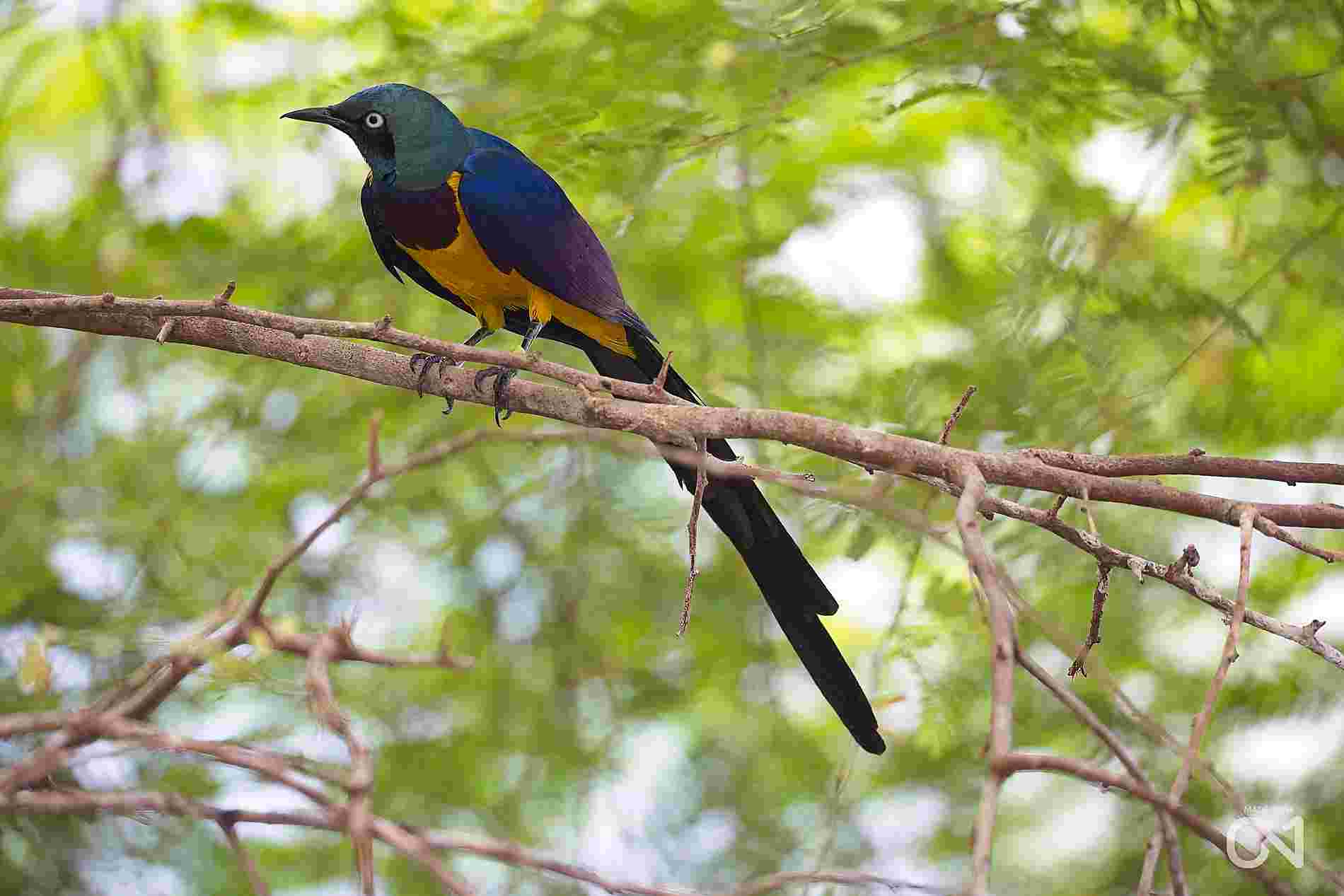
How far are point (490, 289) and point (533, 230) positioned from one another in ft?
0.83

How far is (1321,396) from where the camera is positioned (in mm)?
3916

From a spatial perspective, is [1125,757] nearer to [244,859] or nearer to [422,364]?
[244,859]

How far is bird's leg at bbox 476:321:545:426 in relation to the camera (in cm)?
209

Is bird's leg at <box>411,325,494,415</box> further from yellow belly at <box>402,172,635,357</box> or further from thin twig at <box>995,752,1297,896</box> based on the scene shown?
thin twig at <box>995,752,1297,896</box>

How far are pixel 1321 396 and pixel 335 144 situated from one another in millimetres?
3267

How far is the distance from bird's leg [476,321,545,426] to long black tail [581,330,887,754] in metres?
0.35

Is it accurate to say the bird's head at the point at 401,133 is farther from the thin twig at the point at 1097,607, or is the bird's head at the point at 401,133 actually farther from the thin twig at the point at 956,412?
the thin twig at the point at 1097,607

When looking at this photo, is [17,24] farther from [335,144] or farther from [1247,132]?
[1247,132]

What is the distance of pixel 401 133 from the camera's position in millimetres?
2625

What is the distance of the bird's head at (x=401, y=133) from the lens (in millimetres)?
2607

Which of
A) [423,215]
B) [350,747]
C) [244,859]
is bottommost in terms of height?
[423,215]

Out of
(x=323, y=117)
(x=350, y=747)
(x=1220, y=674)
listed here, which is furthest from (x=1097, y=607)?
(x=323, y=117)

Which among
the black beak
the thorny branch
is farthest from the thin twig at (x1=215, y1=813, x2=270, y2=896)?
the black beak

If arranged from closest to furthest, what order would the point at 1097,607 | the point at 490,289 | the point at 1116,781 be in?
1. the point at 1116,781
2. the point at 1097,607
3. the point at 490,289
